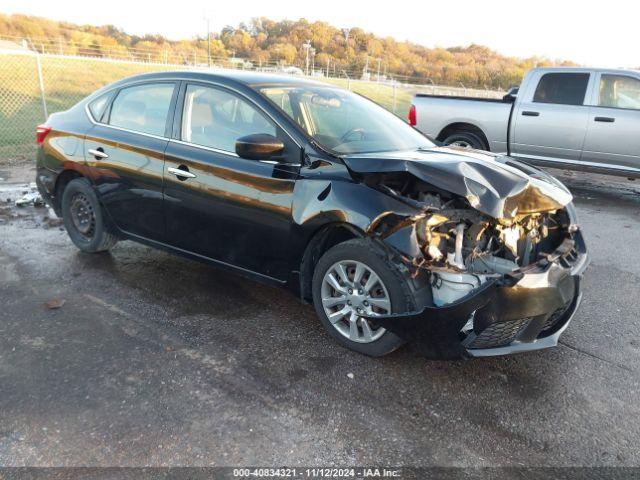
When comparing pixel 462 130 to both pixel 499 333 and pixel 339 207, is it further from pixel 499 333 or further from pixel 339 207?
pixel 499 333

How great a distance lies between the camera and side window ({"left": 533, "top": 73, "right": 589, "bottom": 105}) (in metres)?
8.03

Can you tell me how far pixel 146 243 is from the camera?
14.2 ft

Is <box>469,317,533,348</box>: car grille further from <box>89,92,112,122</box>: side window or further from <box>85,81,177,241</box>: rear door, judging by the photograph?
<box>89,92,112,122</box>: side window

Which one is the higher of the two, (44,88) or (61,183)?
(44,88)

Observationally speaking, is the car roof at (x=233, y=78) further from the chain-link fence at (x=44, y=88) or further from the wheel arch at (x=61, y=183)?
the chain-link fence at (x=44, y=88)

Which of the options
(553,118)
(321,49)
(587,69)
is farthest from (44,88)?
(321,49)

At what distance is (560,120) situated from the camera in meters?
8.12

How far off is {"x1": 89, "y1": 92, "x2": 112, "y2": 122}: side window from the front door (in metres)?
1.05

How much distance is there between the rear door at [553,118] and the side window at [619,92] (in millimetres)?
236

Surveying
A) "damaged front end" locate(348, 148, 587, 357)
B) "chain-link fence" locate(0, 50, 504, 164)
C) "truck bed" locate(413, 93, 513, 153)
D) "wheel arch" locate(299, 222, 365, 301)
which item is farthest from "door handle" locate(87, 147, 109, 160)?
"chain-link fence" locate(0, 50, 504, 164)

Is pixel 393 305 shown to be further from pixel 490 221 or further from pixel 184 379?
pixel 184 379

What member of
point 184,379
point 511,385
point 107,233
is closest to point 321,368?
point 184,379

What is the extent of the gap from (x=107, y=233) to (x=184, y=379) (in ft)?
7.25

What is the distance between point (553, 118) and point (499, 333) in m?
6.50
